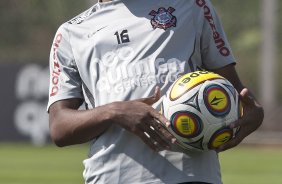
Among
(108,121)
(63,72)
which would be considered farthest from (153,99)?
(63,72)

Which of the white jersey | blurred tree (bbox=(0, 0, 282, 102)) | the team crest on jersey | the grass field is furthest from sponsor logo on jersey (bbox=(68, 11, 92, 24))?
blurred tree (bbox=(0, 0, 282, 102))

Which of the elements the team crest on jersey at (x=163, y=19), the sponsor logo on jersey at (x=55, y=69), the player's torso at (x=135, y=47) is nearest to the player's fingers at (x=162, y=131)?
the player's torso at (x=135, y=47)

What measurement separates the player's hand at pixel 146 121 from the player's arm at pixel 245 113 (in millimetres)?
301

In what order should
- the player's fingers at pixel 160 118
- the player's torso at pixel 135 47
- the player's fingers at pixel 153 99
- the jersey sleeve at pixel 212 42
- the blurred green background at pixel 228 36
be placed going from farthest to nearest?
the blurred green background at pixel 228 36 → the jersey sleeve at pixel 212 42 → the player's torso at pixel 135 47 → the player's fingers at pixel 153 99 → the player's fingers at pixel 160 118

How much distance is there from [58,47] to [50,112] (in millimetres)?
332

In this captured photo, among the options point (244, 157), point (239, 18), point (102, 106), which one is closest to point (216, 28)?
point (102, 106)

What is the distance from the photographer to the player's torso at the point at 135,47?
4.88m

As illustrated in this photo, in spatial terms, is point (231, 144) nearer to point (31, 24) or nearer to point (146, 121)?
point (146, 121)

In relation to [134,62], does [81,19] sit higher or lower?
higher

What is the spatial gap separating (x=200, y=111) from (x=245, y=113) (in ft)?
0.90

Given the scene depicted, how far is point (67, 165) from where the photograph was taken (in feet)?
54.2

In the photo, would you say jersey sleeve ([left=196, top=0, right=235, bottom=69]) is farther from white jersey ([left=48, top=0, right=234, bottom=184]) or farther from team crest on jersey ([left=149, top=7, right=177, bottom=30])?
team crest on jersey ([left=149, top=7, right=177, bottom=30])

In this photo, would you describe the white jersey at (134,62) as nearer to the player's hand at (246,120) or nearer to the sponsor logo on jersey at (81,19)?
the sponsor logo on jersey at (81,19)

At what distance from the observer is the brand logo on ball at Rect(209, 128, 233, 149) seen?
4.75 metres
